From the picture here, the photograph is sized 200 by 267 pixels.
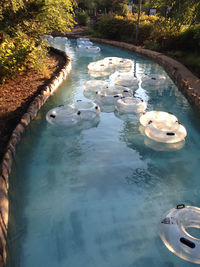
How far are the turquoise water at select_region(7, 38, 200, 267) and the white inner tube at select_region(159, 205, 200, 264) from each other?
→ 131mm

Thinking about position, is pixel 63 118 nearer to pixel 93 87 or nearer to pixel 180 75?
pixel 93 87

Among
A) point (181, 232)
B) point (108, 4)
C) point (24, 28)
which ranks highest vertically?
point (108, 4)

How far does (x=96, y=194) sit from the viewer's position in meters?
4.06

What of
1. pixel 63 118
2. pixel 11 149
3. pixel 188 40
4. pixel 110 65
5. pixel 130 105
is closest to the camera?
pixel 11 149

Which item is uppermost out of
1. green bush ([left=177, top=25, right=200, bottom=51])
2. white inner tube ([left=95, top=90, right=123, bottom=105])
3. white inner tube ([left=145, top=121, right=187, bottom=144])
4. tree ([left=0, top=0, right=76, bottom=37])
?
tree ([left=0, top=0, right=76, bottom=37])

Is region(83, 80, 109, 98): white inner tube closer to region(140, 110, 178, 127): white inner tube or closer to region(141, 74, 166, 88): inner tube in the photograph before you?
region(141, 74, 166, 88): inner tube

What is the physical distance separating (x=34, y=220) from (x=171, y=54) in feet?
43.7

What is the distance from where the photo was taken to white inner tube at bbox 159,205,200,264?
2859 millimetres

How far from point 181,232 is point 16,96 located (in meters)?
6.38

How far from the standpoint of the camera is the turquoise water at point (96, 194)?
3.10 metres

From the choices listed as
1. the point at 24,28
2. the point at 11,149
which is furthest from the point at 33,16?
the point at 11,149

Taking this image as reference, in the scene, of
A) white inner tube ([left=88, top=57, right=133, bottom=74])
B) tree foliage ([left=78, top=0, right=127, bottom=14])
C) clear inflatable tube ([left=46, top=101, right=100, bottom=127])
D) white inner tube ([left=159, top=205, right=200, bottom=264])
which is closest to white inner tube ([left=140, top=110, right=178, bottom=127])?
clear inflatable tube ([left=46, top=101, right=100, bottom=127])

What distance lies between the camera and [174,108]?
741 centimetres

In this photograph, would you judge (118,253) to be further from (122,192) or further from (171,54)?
(171,54)
